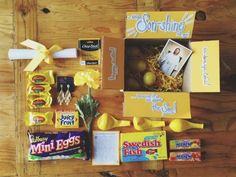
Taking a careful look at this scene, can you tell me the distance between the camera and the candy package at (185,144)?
1199 mm

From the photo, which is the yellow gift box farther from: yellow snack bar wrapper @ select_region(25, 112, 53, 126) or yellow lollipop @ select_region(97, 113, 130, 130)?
yellow snack bar wrapper @ select_region(25, 112, 53, 126)

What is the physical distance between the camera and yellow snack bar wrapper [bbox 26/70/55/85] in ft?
3.92

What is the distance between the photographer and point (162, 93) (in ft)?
3.47

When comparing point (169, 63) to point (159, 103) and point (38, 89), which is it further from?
point (38, 89)

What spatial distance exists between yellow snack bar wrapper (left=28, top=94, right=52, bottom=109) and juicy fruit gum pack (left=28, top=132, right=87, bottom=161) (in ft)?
0.31

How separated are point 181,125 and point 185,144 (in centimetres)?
7

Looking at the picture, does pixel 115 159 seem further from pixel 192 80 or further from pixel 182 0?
pixel 182 0

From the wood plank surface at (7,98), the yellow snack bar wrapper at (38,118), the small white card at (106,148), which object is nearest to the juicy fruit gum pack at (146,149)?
the small white card at (106,148)

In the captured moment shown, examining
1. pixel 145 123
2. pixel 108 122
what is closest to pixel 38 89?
pixel 108 122

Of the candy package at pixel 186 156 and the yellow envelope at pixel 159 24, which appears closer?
the yellow envelope at pixel 159 24

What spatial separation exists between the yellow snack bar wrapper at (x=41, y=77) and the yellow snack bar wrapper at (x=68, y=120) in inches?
4.6

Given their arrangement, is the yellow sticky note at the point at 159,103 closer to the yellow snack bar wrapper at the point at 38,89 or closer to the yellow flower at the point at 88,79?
the yellow flower at the point at 88,79

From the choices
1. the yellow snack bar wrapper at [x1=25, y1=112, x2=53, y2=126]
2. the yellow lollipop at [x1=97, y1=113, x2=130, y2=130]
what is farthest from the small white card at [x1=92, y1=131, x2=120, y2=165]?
the yellow snack bar wrapper at [x1=25, y1=112, x2=53, y2=126]

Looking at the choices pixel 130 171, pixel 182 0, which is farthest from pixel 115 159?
pixel 182 0
